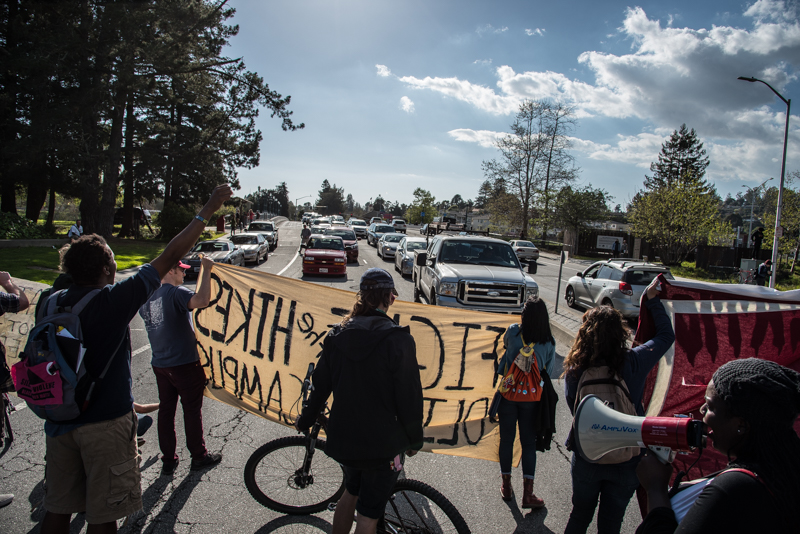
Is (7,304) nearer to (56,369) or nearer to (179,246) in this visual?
(56,369)

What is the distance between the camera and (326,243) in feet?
66.0

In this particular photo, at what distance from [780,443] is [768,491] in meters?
0.17

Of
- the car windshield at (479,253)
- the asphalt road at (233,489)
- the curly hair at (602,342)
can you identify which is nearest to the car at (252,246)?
the car windshield at (479,253)

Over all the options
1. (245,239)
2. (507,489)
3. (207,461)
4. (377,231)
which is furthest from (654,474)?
(377,231)

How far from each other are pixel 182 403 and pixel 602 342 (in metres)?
3.34

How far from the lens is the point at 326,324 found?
166 inches

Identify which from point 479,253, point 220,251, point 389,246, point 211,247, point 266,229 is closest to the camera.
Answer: point 479,253

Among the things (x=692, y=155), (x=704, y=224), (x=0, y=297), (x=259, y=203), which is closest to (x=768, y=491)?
(x=0, y=297)

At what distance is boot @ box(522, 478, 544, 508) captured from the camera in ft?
11.6

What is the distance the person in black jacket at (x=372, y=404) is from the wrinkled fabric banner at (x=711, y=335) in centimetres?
266

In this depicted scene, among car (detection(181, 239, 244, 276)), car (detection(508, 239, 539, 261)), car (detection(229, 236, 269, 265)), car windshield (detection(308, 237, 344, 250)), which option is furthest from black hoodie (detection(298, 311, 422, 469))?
car (detection(508, 239, 539, 261))

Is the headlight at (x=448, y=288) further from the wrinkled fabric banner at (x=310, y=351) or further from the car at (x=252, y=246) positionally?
the car at (x=252, y=246)

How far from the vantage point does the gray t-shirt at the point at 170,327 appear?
368 cm

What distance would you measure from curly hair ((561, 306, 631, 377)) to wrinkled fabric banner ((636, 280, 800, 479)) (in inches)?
50.4
